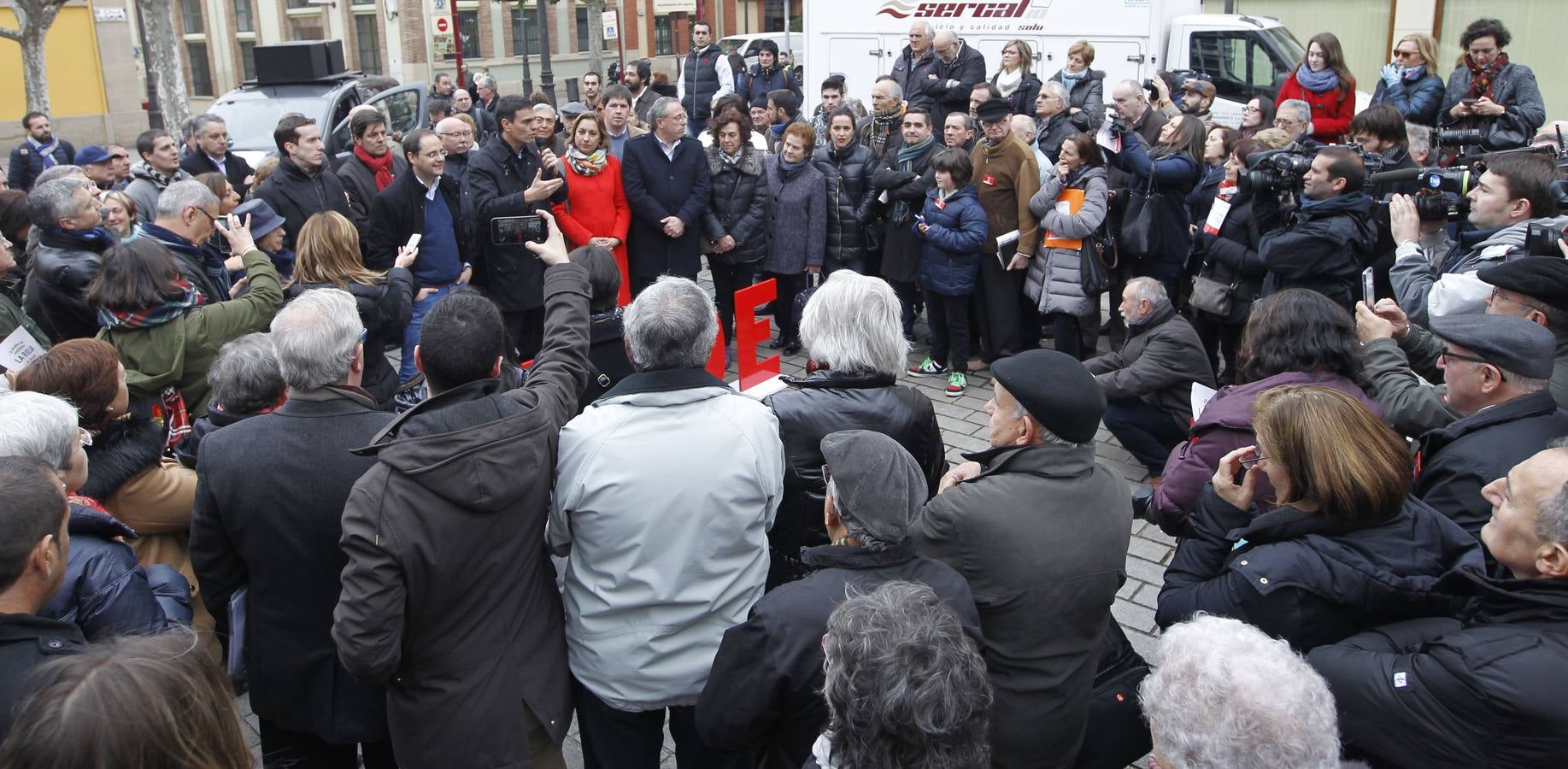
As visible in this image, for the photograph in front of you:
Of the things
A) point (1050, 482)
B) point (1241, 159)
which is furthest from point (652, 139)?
point (1050, 482)

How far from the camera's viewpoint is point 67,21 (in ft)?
79.0

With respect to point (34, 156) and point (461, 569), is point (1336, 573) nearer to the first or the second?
point (461, 569)

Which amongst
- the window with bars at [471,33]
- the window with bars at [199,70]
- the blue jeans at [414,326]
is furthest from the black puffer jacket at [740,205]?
the window with bars at [199,70]

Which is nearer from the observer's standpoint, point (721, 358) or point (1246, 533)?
point (1246, 533)

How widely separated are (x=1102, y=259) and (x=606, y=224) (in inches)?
133

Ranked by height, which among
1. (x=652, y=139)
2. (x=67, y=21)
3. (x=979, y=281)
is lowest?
(x=979, y=281)

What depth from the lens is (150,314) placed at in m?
4.04

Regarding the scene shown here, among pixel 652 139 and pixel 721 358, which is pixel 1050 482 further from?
pixel 652 139

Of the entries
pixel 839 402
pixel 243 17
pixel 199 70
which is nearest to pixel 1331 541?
pixel 839 402

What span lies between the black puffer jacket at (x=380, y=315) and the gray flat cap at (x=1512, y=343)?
4.23 meters

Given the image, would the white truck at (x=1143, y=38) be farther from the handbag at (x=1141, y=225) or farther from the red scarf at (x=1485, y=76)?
the handbag at (x=1141, y=225)

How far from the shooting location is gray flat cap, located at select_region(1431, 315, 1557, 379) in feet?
10.5

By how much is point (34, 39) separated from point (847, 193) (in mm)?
19004

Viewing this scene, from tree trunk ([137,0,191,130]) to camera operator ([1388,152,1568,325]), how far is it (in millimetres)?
20277
